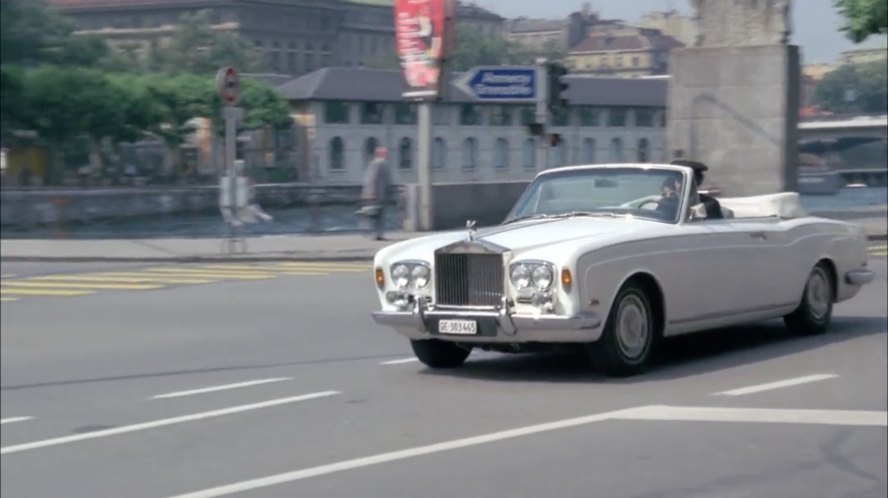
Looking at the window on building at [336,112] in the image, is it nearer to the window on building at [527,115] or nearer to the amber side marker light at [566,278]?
the window on building at [527,115]

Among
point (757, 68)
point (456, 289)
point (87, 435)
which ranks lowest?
point (87, 435)

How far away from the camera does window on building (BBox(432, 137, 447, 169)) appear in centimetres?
382

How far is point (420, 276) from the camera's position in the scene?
24.5 ft

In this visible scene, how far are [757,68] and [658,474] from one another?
13.3ft

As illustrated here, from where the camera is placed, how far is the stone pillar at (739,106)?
3559 millimetres

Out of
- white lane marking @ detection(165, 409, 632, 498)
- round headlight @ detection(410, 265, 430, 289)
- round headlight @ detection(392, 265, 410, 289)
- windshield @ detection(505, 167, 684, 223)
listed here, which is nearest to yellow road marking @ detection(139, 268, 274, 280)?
white lane marking @ detection(165, 409, 632, 498)

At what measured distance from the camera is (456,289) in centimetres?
765

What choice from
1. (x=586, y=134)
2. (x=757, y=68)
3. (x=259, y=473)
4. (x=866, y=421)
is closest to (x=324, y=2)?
(x=586, y=134)

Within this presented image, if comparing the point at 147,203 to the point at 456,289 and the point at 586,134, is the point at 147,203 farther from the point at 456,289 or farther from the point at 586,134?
the point at 456,289

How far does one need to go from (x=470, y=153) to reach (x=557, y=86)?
33 centimetres

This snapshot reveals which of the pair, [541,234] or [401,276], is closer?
[541,234]

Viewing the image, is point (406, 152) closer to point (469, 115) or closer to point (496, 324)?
Result: point (469, 115)

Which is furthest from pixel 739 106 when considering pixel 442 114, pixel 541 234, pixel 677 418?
pixel 677 418

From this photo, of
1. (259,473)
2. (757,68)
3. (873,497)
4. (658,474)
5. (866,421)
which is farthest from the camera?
(866,421)
